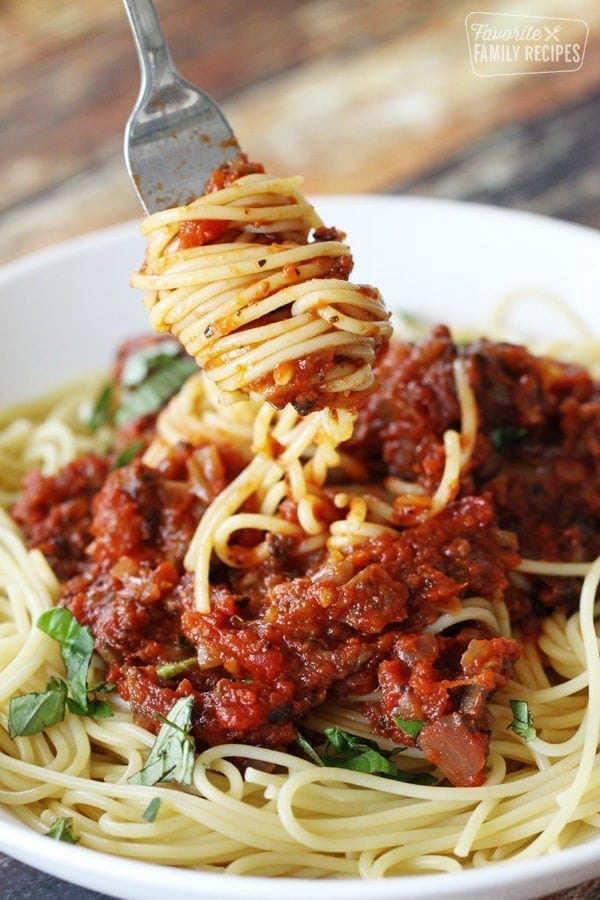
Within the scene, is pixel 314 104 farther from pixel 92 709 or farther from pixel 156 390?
pixel 92 709

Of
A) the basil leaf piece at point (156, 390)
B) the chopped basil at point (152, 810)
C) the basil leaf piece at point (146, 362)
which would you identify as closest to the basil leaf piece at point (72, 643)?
the chopped basil at point (152, 810)

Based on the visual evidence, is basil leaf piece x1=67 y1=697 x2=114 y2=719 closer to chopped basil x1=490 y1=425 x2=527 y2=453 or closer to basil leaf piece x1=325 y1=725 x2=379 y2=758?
basil leaf piece x1=325 y1=725 x2=379 y2=758

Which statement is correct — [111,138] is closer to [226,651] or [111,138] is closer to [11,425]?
[11,425]

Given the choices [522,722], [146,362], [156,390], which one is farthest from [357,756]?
[146,362]

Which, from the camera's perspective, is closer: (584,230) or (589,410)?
(589,410)

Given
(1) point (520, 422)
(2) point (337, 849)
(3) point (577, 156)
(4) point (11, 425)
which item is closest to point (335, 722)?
(2) point (337, 849)

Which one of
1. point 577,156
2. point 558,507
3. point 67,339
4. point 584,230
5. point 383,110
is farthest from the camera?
point 383,110
